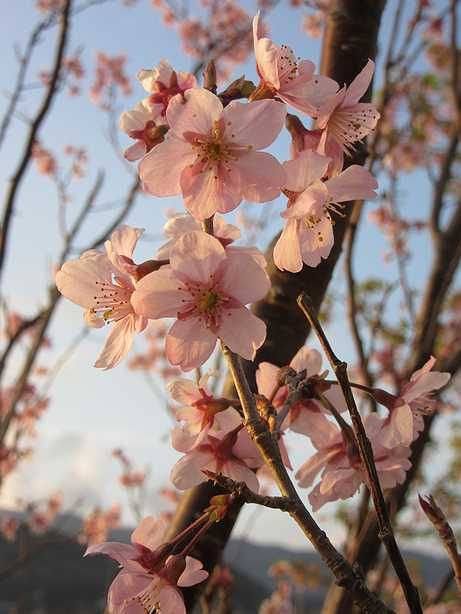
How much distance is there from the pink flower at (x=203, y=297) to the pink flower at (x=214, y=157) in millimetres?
63

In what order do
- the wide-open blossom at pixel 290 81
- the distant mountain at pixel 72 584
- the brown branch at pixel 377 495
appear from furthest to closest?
the distant mountain at pixel 72 584, the wide-open blossom at pixel 290 81, the brown branch at pixel 377 495

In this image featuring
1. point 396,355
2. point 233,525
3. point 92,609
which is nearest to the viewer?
point 233,525

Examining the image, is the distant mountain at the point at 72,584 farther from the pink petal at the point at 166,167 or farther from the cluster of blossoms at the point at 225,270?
the pink petal at the point at 166,167

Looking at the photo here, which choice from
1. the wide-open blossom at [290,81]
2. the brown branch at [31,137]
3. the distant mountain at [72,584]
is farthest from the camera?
the distant mountain at [72,584]

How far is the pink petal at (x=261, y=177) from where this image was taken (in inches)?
32.5

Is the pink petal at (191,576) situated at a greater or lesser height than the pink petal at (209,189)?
lesser

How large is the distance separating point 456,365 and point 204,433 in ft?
4.98

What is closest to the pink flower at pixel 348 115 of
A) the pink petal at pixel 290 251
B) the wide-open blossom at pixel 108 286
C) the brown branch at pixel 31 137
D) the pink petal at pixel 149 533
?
the pink petal at pixel 290 251

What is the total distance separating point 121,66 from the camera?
8.21m

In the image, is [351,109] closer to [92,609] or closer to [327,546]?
[327,546]

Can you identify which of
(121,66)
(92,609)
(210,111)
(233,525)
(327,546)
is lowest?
(92,609)

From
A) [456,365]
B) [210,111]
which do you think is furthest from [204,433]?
[456,365]

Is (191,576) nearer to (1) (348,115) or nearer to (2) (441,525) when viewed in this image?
(2) (441,525)

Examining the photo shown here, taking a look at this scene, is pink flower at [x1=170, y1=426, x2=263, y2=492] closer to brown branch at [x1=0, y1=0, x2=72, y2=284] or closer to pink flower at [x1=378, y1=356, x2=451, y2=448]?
pink flower at [x1=378, y1=356, x2=451, y2=448]
